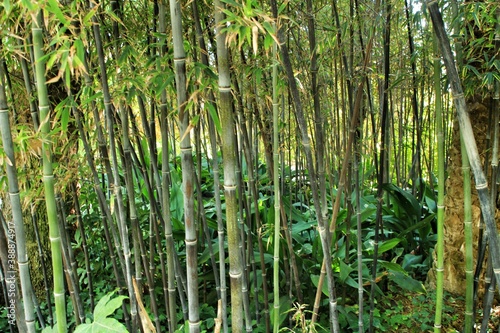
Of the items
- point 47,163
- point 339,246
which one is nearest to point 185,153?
point 47,163

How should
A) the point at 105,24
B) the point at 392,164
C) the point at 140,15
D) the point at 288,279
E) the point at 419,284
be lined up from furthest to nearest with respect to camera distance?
the point at 392,164, the point at 419,284, the point at 288,279, the point at 140,15, the point at 105,24

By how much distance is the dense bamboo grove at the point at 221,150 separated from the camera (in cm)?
115

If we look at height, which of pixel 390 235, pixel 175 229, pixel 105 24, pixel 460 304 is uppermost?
pixel 105 24

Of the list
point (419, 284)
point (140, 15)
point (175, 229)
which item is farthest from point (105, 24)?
point (419, 284)

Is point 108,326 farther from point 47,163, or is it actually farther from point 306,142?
point 306,142

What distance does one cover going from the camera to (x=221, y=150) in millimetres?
1241

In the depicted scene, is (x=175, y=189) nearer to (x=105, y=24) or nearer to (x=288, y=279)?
(x=288, y=279)

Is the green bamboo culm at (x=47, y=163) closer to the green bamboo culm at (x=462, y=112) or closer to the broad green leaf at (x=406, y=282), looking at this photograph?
the green bamboo culm at (x=462, y=112)

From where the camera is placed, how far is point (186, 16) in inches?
65.8

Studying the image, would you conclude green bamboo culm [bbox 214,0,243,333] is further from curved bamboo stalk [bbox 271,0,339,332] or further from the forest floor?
the forest floor

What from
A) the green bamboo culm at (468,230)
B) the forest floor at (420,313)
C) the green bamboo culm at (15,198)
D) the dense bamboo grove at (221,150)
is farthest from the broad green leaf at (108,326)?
the forest floor at (420,313)

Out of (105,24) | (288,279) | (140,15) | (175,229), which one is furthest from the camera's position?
(175,229)

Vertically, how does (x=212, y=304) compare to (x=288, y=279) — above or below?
below

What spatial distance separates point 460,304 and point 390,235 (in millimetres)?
634
